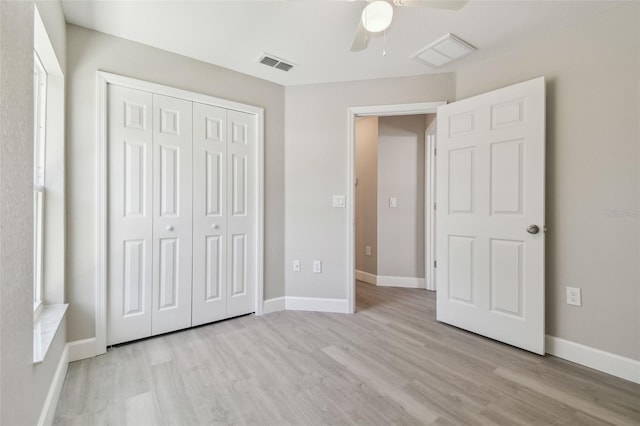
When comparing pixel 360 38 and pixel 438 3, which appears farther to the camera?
pixel 360 38

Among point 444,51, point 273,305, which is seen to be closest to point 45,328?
point 273,305

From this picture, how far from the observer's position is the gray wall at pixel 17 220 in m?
0.86

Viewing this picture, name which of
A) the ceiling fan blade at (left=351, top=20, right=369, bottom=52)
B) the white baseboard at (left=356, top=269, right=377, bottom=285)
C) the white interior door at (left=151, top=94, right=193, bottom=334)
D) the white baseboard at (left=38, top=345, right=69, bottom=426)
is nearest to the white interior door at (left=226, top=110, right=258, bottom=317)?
the white interior door at (left=151, top=94, right=193, bottom=334)

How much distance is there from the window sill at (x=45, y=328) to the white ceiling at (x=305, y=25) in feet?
6.20

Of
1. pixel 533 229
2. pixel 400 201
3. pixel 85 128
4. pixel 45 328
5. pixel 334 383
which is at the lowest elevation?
pixel 334 383

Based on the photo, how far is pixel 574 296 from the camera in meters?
2.00

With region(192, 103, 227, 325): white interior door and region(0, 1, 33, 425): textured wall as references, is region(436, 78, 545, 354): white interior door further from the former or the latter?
region(0, 1, 33, 425): textured wall

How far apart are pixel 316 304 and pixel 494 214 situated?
183 cm

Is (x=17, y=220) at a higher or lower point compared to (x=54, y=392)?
higher

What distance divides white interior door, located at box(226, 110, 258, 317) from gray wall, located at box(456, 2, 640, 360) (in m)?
2.41

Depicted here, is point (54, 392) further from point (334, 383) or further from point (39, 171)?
point (334, 383)

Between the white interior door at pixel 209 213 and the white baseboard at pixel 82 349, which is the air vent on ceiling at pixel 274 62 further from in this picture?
the white baseboard at pixel 82 349

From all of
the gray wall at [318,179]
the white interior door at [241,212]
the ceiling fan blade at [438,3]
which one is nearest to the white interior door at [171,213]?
the white interior door at [241,212]

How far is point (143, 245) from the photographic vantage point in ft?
7.33
